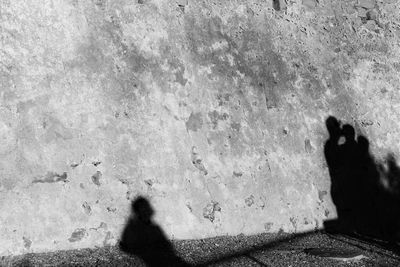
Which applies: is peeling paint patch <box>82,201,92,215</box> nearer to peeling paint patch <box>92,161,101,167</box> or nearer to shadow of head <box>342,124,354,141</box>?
peeling paint patch <box>92,161,101,167</box>

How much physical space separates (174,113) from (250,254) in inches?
72.3

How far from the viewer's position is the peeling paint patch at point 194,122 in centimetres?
737

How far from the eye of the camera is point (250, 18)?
27.0 ft

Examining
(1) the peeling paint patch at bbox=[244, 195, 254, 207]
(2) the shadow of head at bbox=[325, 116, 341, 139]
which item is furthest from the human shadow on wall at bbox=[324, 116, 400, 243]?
(1) the peeling paint patch at bbox=[244, 195, 254, 207]

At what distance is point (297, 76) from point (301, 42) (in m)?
0.52

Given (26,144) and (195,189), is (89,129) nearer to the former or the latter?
(26,144)

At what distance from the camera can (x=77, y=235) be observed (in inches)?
261

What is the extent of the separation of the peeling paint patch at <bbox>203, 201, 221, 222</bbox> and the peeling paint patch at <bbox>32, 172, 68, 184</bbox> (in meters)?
1.62

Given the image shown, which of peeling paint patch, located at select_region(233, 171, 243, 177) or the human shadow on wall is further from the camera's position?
the human shadow on wall

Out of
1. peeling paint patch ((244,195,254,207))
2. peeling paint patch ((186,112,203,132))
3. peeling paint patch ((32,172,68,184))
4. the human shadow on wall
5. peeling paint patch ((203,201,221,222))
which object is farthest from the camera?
the human shadow on wall

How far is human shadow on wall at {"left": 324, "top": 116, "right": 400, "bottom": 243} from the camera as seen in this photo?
820 centimetres

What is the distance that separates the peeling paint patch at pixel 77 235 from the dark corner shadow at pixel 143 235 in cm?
41

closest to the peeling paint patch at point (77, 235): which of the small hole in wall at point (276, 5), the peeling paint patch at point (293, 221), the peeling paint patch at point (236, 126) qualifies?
the peeling paint patch at point (236, 126)

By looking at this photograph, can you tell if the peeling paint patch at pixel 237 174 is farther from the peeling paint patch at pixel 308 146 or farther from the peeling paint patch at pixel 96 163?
the peeling paint patch at pixel 96 163
